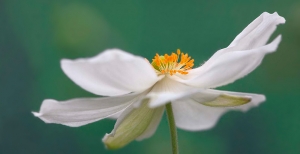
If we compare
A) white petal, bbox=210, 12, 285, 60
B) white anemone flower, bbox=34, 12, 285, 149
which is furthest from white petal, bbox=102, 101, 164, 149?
white petal, bbox=210, 12, 285, 60

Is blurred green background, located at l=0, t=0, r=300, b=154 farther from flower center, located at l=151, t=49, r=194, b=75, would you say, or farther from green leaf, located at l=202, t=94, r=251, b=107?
green leaf, located at l=202, t=94, r=251, b=107

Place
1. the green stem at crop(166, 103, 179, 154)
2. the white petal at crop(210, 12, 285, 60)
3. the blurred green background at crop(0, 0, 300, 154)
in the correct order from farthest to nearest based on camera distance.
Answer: the blurred green background at crop(0, 0, 300, 154) < the white petal at crop(210, 12, 285, 60) < the green stem at crop(166, 103, 179, 154)

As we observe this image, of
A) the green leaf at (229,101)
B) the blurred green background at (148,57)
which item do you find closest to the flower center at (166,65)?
the green leaf at (229,101)

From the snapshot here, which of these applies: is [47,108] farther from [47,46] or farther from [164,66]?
[47,46]

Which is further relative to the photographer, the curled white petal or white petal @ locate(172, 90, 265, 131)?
white petal @ locate(172, 90, 265, 131)

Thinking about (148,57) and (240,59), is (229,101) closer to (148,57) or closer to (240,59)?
(240,59)

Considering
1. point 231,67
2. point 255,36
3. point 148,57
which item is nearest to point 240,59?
point 231,67

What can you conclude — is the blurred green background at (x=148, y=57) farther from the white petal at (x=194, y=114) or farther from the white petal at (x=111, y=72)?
the white petal at (x=111, y=72)
